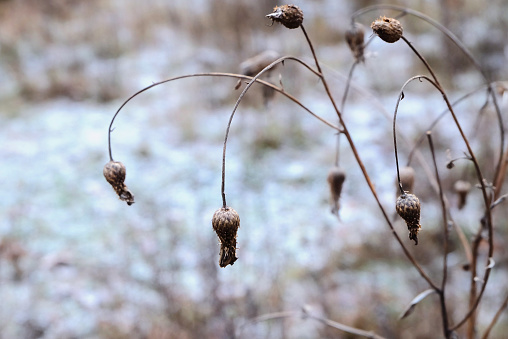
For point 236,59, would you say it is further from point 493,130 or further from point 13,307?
point 13,307

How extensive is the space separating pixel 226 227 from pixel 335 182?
0.41 m

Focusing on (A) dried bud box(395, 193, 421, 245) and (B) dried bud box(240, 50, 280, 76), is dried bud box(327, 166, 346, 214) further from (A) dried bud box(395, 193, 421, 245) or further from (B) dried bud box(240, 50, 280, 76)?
(A) dried bud box(395, 193, 421, 245)

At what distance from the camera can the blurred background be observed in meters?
2.41

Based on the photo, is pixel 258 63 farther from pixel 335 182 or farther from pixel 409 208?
pixel 409 208

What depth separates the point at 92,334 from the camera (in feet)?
7.91

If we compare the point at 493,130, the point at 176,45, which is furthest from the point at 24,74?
the point at 493,130

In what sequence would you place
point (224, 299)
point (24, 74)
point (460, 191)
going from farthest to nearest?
point (24, 74) < point (224, 299) < point (460, 191)

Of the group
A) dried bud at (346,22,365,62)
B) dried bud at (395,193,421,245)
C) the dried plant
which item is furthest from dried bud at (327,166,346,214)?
dried bud at (395,193,421,245)

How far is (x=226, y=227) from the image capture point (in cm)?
74

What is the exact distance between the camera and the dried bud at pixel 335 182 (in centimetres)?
108

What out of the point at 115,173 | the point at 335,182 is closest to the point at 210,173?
the point at 335,182

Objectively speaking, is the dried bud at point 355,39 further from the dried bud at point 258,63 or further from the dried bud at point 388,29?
the dried bud at point 388,29

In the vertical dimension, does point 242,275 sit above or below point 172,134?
below

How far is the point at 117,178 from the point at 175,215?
104 inches
